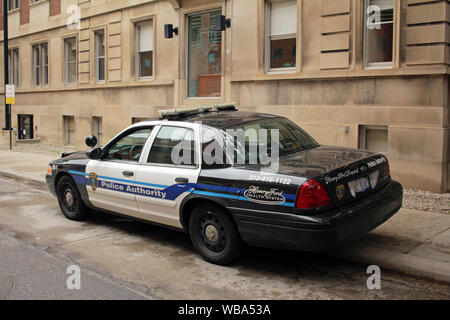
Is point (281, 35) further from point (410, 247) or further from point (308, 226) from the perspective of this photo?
point (308, 226)

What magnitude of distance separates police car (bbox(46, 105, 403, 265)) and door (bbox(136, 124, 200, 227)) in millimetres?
13

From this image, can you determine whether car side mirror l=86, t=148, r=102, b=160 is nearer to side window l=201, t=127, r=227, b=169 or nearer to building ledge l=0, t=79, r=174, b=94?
side window l=201, t=127, r=227, b=169

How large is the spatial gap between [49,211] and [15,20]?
1784 centimetres

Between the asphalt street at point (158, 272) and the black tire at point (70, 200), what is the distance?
1.13ft

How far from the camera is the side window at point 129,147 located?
6238mm

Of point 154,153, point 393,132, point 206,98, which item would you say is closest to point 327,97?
point 393,132

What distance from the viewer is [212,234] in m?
5.30

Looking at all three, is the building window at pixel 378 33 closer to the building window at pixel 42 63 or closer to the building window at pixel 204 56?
the building window at pixel 204 56

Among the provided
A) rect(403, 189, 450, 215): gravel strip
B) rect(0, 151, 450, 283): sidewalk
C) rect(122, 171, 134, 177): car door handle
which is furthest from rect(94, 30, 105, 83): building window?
rect(0, 151, 450, 283): sidewalk

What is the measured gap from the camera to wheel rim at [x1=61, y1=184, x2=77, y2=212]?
7.36 meters

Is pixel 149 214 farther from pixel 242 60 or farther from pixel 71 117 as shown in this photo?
pixel 71 117

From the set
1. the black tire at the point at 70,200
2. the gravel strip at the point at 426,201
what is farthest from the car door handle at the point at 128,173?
the gravel strip at the point at 426,201

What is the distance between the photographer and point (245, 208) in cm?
488
